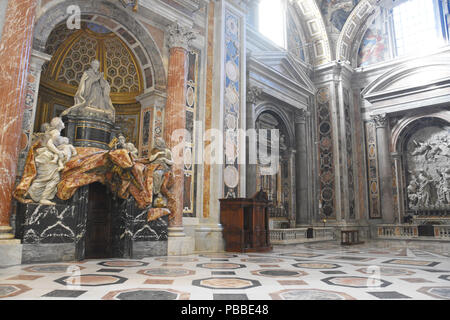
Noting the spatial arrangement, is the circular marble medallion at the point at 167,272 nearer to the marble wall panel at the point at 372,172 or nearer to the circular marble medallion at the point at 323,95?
the marble wall panel at the point at 372,172

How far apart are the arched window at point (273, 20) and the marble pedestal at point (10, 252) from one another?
457 inches

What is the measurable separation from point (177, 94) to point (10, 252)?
4700 millimetres

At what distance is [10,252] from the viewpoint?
5.23m

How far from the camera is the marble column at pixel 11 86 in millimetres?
5430

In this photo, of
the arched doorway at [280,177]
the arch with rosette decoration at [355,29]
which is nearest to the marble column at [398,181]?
the arched doorway at [280,177]

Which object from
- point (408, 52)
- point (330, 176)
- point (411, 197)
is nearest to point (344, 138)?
point (330, 176)

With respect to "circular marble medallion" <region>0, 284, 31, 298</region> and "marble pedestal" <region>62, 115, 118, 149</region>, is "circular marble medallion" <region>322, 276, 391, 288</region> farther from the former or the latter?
"marble pedestal" <region>62, 115, 118, 149</region>

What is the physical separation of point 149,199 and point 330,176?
9.84 m

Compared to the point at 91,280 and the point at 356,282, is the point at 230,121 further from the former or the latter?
the point at 91,280

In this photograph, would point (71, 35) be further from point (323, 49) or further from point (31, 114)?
point (323, 49)

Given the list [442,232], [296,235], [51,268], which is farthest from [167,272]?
[442,232]

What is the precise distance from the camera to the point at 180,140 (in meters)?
8.36
